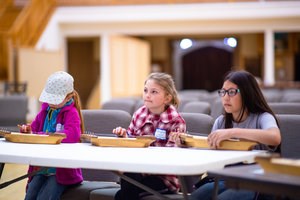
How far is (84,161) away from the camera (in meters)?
2.73

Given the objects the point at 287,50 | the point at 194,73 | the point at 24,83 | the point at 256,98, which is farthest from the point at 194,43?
the point at 256,98

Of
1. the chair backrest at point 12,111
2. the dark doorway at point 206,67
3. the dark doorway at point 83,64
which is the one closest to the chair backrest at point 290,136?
the chair backrest at point 12,111

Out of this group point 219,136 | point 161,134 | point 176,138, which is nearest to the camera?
point 219,136

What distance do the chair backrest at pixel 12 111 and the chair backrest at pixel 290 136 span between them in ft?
13.5

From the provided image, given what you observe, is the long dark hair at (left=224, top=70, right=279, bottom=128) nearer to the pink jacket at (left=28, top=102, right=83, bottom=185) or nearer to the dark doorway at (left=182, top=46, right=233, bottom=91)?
the pink jacket at (left=28, top=102, right=83, bottom=185)

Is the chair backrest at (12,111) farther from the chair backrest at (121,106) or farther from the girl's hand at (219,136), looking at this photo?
the girl's hand at (219,136)

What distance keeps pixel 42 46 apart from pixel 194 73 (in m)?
10.5

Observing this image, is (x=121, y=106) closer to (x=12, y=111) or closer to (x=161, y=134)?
(x=12, y=111)

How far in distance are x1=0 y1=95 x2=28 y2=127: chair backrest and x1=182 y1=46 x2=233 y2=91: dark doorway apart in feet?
63.7

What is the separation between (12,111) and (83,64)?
661 inches

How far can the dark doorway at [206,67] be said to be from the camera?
2617 centimetres

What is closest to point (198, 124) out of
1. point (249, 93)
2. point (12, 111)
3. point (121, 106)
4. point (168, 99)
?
point (168, 99)

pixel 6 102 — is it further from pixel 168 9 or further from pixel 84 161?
pixel 168 9

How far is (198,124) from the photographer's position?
404 cm
